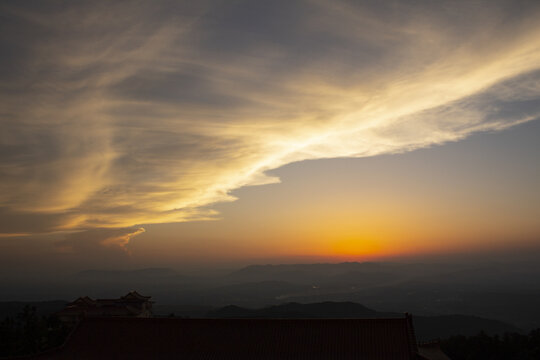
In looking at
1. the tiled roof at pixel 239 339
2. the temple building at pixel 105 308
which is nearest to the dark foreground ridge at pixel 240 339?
the tiled roof at pixel 239 339

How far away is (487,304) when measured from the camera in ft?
637

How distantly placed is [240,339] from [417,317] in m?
103

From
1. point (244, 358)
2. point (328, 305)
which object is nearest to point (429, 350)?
point (244, 358)

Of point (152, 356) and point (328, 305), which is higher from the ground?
point (152, 356)

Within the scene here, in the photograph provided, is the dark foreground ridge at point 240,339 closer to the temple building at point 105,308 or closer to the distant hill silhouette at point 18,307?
the temple building at point 105,308

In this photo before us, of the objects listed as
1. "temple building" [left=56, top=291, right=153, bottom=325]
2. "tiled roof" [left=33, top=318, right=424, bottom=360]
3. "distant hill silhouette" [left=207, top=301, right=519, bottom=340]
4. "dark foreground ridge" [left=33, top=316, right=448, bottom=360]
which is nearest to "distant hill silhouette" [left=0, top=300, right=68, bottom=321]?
"distant hill silhouette" [left=207, top=301, right=519, bottom=340]

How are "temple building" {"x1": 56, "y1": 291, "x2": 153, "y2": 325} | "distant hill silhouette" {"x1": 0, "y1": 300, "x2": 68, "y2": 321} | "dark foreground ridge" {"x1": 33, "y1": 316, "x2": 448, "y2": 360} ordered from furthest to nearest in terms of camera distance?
"distant hill silhouette" {"x1": 0, "y1": 300, "x2": 68, "y2": 321} < "temple building" {"x1": 56, "y1": 291, "x2": 153, "y2": 325} < "dark foreground ridge" {"x1": 33, "y1": 316, "x2": 448, "y2": 360}

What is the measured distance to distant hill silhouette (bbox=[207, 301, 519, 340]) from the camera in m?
104

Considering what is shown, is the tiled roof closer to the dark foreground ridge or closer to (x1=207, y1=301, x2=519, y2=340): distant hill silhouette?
the dark foreground ridge

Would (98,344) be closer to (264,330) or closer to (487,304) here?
(264,330)

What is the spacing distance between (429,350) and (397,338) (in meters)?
6.25

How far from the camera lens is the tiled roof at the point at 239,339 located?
23203 mm

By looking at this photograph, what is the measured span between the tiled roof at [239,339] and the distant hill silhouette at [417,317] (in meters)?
77.8

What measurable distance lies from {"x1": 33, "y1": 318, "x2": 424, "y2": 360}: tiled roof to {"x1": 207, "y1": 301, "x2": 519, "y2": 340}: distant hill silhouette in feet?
255
